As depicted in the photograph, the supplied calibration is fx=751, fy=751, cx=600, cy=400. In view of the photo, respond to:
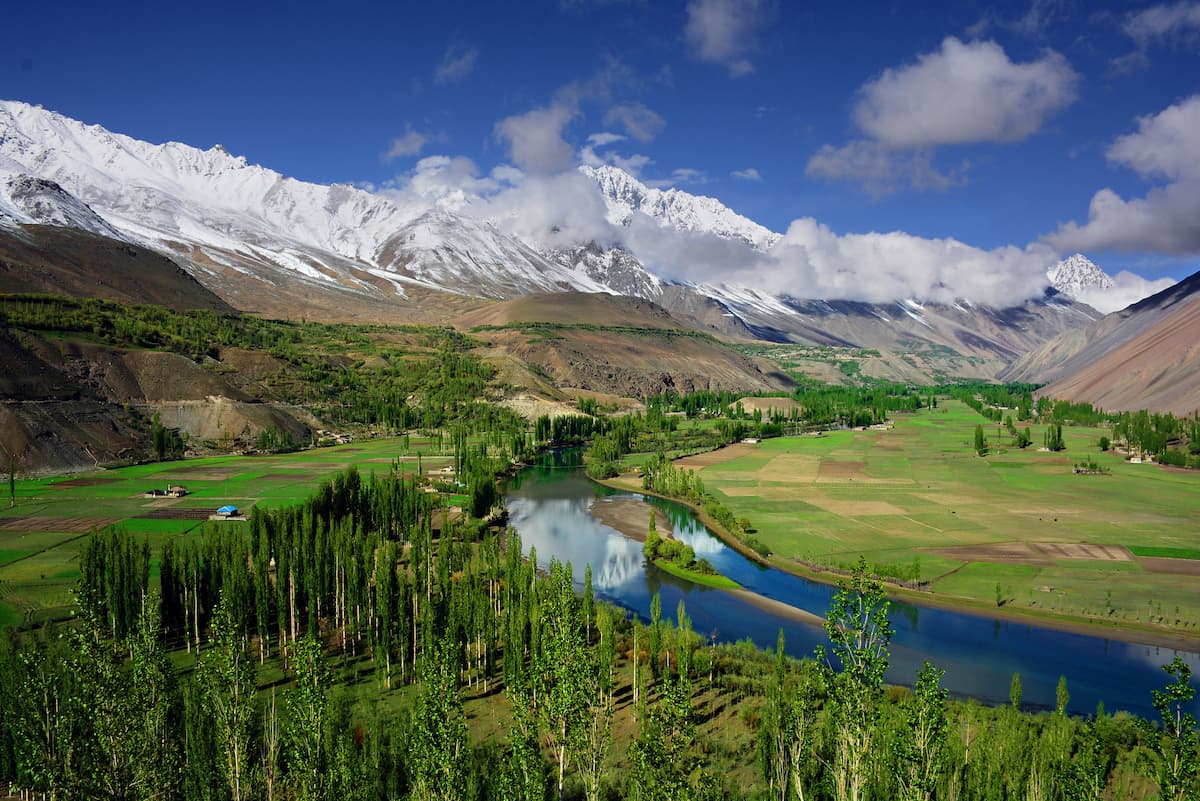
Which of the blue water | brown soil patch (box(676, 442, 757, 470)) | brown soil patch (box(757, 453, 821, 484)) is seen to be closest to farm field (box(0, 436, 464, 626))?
the blue water

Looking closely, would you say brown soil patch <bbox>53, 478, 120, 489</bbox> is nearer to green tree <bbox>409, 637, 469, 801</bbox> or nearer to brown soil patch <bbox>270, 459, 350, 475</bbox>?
brown soil patch <bbox>270, 459, 350, 475</bbox>

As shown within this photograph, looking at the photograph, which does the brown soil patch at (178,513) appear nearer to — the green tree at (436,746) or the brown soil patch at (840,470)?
the green tree at (436,746)

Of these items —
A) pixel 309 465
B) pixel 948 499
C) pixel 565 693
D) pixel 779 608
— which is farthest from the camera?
pixel 309 465

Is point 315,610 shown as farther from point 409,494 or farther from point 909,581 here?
point 909,581

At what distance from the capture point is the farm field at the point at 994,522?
67438 millimetres

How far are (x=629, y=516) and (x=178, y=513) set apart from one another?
55.5 metres

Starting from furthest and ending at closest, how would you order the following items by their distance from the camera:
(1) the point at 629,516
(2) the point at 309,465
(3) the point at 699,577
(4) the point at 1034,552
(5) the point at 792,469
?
(5) the point at 792,469 → (2) the point at 309,465 → (1) the point at 629,516 → (4) the point at 1034,552 → (3) the point at 699,577

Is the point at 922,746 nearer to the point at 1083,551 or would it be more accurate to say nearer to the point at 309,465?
the point at 1083,551

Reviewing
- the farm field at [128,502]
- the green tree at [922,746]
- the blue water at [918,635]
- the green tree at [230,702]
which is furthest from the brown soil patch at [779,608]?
the farm field at [128,502]

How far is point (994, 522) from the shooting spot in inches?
3632

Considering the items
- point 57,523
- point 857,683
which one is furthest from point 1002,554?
point 57,523

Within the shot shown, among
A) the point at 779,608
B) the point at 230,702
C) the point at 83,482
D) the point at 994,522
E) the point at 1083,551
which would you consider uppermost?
the point at 83,482

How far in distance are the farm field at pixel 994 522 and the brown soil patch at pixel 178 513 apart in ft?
212

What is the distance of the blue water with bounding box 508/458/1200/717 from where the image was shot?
168 ft
